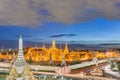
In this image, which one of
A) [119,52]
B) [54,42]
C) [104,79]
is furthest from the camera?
[119,52]

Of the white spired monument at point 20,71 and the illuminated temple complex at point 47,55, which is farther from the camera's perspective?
the illuminated temple complex at point 47,55

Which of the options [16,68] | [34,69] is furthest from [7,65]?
[16,68]

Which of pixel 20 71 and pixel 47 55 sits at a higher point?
pixel 47 55

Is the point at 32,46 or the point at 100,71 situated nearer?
the point at 100,71

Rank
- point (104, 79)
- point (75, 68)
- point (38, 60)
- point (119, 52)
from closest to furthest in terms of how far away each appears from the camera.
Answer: point (104, 79), point (75, 68), point (38, 60), point (119, 52)

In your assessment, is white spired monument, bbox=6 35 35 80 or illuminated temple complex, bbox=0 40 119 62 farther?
illuminated temple complex, bbox=0 40 119 62

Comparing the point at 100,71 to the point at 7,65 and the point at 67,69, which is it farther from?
the point at 7,65

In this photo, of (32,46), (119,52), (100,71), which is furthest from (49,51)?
(119,52)

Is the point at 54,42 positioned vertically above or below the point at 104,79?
above

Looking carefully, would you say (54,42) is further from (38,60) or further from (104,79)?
(104,79)

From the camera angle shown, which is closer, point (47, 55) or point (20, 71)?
point (20, 71)
